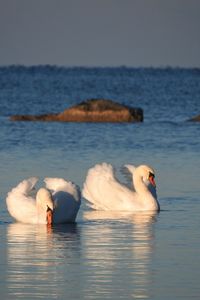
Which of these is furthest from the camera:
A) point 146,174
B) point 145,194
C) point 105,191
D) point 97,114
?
point 97,114

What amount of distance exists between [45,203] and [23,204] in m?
0.59

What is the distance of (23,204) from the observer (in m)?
18.0

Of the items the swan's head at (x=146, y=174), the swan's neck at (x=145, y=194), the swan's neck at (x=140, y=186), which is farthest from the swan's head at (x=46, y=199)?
the swan's head at (x=146, y=174)

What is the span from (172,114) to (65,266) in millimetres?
35145

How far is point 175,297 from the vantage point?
12453 mm

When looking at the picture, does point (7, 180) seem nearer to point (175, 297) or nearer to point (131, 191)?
point (131, 191)

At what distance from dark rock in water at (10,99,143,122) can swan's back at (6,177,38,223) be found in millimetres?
21664

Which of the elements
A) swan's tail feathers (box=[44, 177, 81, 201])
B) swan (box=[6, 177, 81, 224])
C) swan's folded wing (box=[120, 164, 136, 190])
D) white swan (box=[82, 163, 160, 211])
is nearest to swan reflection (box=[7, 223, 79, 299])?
swan (box=[6, 177, 81, 224])

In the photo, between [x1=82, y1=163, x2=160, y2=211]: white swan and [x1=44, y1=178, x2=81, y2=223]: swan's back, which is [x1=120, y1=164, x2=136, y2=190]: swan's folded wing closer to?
[x1=82, y1=163, x2=160, y2=211]: white swan

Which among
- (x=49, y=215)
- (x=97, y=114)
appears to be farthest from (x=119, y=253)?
(x=97, y=114)

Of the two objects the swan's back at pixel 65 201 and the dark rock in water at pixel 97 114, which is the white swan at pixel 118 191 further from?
the dark rock in water at pixel 97 114

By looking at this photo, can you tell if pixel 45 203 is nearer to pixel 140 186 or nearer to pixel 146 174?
pixel 140 186

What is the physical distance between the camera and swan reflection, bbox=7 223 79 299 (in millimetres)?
12867

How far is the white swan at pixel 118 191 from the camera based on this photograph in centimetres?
1938
